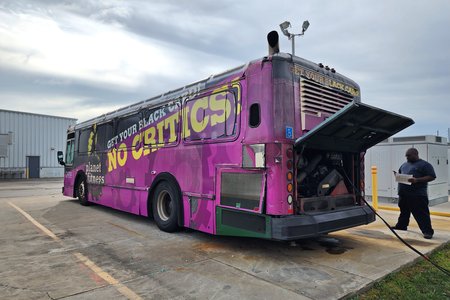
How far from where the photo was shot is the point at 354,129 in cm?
513

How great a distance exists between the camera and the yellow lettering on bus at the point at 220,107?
5.41 meters

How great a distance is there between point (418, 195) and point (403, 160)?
4953mm

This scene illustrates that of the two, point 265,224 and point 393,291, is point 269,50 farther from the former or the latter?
point 393,291

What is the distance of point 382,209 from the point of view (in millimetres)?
9883

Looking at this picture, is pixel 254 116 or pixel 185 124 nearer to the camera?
pixel 254 116

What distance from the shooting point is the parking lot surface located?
3.86 metres

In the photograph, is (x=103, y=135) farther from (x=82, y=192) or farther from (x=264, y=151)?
(x=264, y=151)

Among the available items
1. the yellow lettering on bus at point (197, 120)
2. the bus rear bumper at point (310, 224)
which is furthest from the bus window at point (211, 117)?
the bus rear bumper at point (310, 224)

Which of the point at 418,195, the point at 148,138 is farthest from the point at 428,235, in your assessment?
the point at 148,138

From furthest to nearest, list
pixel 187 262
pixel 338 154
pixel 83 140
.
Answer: pixel 83 140
pixel 338 154
pixel 187 262

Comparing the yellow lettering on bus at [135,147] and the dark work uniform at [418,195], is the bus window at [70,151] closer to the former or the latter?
the yellow lettering on bus at [135,147]

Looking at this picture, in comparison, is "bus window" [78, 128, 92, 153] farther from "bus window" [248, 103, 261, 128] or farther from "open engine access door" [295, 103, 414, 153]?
"open engine access door" [295, 103, 414, 153]

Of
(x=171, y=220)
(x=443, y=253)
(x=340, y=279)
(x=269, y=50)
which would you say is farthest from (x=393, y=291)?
(x=171, y=220)

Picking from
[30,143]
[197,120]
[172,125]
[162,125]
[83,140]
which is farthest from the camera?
[30,143]
